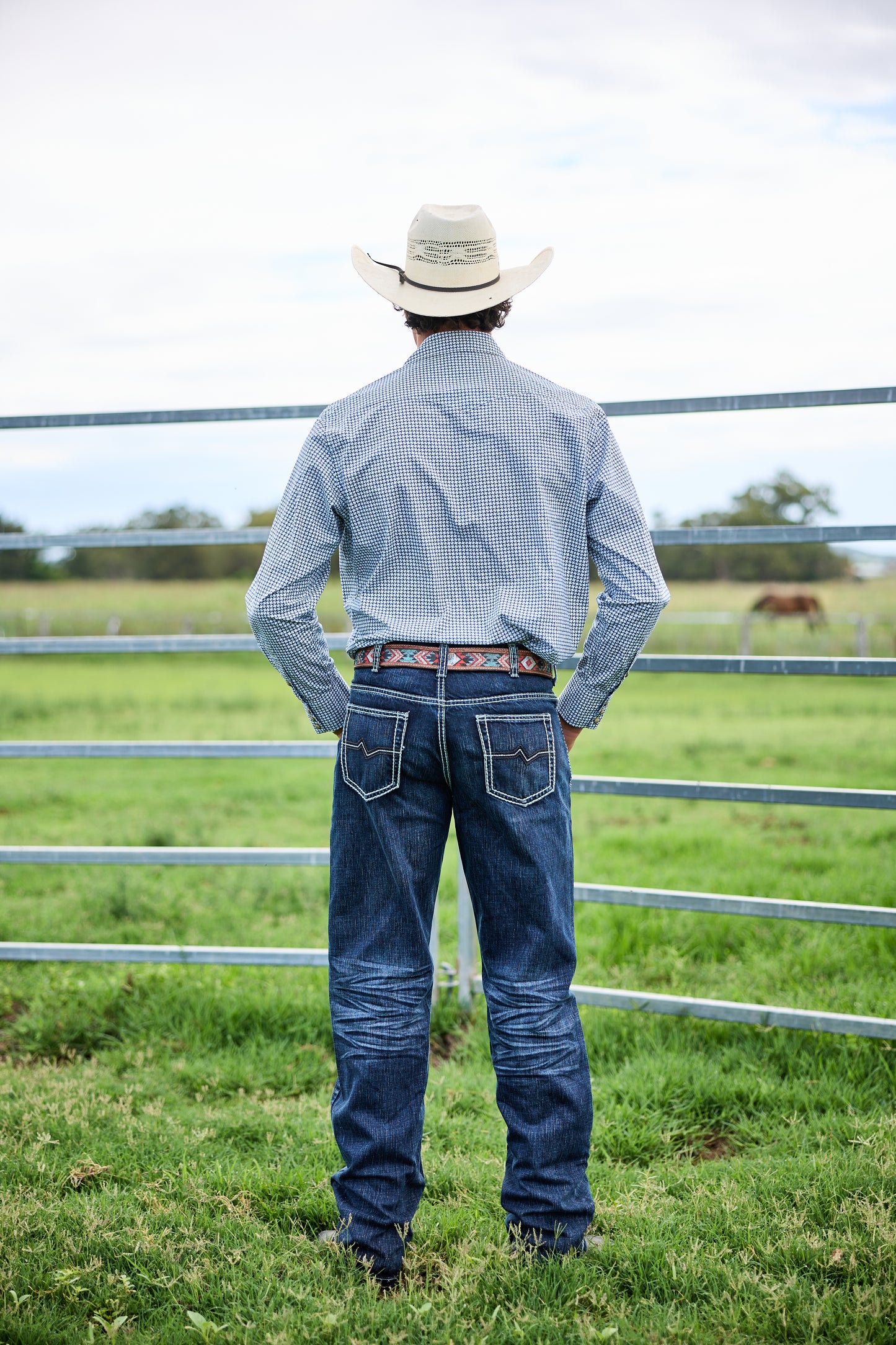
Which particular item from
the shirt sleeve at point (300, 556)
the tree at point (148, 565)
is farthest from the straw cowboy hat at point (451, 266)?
the tree at point (148, 565)

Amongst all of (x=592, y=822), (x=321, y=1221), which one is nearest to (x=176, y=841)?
(x=592, y=822)

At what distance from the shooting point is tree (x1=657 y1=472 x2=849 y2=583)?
30.2m

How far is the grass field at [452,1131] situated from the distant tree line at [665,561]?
18893 millimetres

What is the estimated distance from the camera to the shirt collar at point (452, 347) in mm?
2357

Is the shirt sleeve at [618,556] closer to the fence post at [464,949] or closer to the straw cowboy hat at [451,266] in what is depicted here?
the straw cowboy hat at [451,266]

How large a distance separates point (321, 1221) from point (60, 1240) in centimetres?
58

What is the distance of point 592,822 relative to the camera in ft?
23.7

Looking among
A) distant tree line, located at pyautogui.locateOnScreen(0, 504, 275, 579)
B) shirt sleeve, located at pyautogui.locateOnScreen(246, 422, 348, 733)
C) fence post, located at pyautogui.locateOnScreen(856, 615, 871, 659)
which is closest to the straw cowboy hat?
shirt sleeve, located at pyautogui.locateOnScreen(246, 422, 348, 733)

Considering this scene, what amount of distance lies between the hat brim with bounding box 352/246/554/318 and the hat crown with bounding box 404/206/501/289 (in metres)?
0.02

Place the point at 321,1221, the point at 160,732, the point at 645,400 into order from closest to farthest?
the point at 321,1221 → the point at 645,400 → the point at 160,732

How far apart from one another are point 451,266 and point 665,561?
94.8ft

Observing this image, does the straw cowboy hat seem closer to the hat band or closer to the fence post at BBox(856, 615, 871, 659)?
the hat band

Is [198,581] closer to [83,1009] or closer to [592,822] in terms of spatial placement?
[592,822]

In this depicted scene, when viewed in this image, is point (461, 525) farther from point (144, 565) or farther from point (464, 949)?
point (144, 565)
